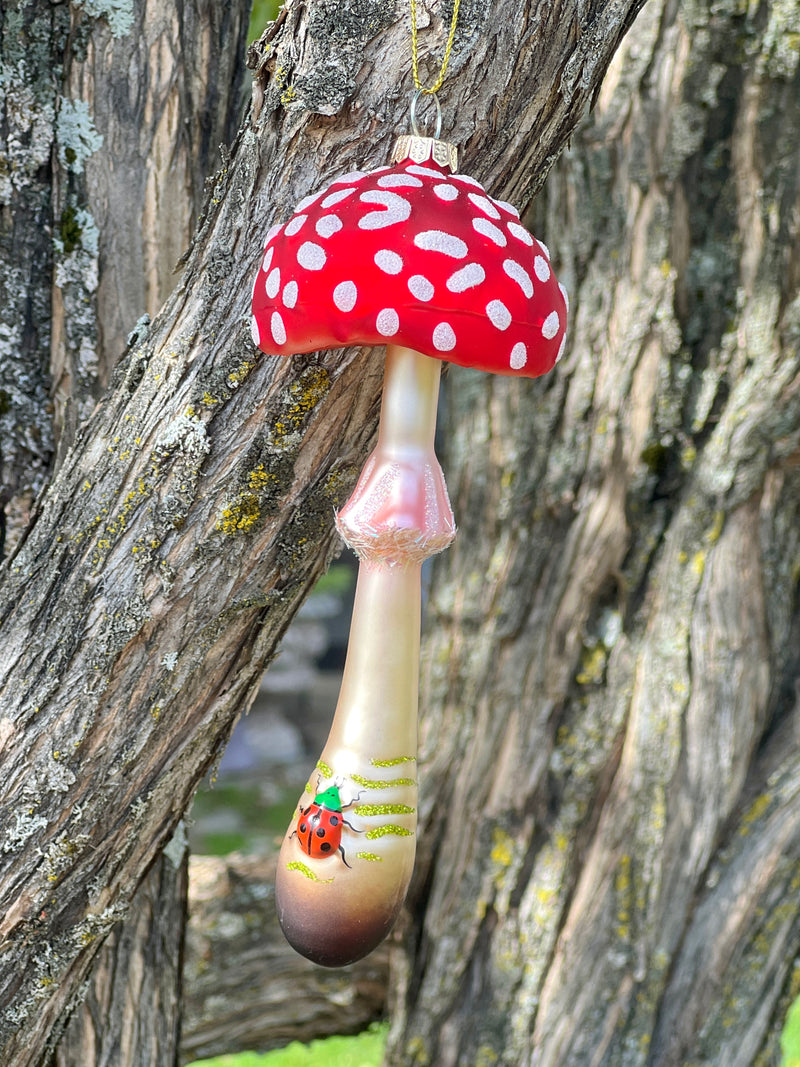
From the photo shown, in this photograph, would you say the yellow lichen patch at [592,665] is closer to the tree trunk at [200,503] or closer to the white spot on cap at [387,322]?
the tree trunk at [200,503]

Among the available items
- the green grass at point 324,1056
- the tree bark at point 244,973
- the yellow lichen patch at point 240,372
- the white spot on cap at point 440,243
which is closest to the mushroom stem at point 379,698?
the white spot on cap at point 440,243

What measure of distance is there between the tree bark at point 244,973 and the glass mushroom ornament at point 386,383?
123cm

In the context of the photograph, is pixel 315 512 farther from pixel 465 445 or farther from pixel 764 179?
pixel 764 179

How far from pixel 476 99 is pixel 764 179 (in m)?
1.08

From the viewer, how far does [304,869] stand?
39.0 inches

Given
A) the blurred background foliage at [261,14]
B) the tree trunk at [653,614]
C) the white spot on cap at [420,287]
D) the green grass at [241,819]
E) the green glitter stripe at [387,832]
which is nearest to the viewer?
the white spot on cap at [420,287]

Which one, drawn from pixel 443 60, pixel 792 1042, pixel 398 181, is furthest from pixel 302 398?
pixel 792 1042

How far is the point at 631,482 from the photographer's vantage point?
2.02 m

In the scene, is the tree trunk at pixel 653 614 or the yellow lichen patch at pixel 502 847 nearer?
the tree trunk at pixel 653 614

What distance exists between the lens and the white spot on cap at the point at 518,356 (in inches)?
36.7

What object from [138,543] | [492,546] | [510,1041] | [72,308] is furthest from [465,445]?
[510,1041]

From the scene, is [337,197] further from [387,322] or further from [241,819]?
[241,819]

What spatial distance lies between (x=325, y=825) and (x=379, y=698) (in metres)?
0.14

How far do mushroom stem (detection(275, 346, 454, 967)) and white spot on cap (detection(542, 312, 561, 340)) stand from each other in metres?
0.11
